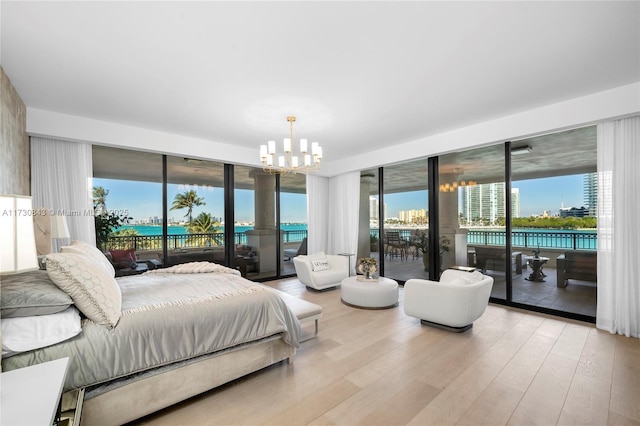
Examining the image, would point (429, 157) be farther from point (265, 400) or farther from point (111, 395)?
point (111, 395)

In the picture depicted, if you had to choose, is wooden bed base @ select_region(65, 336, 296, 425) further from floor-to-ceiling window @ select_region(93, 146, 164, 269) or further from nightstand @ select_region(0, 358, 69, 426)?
floor-to-ceiling window @ select_region(93, 146, 164, 269)

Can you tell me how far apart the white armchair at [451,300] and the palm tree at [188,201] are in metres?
3.90

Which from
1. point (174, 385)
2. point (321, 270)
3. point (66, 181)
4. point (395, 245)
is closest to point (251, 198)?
point (321, 270)

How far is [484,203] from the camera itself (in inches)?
177

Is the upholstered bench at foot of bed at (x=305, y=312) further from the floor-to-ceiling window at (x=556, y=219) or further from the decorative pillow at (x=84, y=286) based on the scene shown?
the floor-to-ceiling window at (x=556, y=219)

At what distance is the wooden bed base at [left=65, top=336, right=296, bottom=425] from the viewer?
1.68m

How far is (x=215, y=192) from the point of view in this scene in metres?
5.44

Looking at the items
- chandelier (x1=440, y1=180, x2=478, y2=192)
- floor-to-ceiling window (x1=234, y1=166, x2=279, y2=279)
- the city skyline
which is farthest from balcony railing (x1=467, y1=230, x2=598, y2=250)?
floor-to-ceiling window (x1=234, y1=166, x2=279, y2=279)

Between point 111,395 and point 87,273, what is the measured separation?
0.76m

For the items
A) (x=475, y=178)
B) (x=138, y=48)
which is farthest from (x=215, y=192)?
(x=475, y=178)

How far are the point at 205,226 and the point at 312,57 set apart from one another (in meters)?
3.86

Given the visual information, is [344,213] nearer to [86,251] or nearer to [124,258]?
[124,258]

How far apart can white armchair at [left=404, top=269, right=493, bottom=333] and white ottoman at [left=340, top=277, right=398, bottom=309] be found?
0.55 meters

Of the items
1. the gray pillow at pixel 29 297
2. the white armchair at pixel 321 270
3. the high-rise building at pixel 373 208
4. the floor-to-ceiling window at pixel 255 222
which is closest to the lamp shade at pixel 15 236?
the gray pillow at pixel 29 297
